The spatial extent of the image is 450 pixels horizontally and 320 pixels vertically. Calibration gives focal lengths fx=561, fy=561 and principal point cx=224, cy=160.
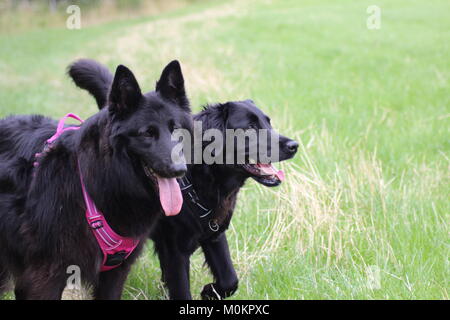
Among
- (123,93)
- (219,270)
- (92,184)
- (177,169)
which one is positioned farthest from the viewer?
(219,270)

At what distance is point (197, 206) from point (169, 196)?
2.75ft

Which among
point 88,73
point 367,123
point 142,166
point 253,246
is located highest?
point 88,73

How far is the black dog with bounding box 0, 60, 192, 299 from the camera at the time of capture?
9.17ft

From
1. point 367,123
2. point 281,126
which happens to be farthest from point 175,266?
point 367,123

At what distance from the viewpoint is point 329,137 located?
6.43 m

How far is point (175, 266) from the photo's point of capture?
143 inches

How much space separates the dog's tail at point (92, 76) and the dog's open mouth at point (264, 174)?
113 cm

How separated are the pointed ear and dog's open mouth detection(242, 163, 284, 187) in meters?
0.81

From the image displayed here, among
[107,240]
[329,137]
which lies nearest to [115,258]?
[107,240]

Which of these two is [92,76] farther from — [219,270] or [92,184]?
[219,270]

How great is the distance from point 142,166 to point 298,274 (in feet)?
5.04

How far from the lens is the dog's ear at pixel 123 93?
109 inches

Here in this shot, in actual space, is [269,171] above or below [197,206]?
above
